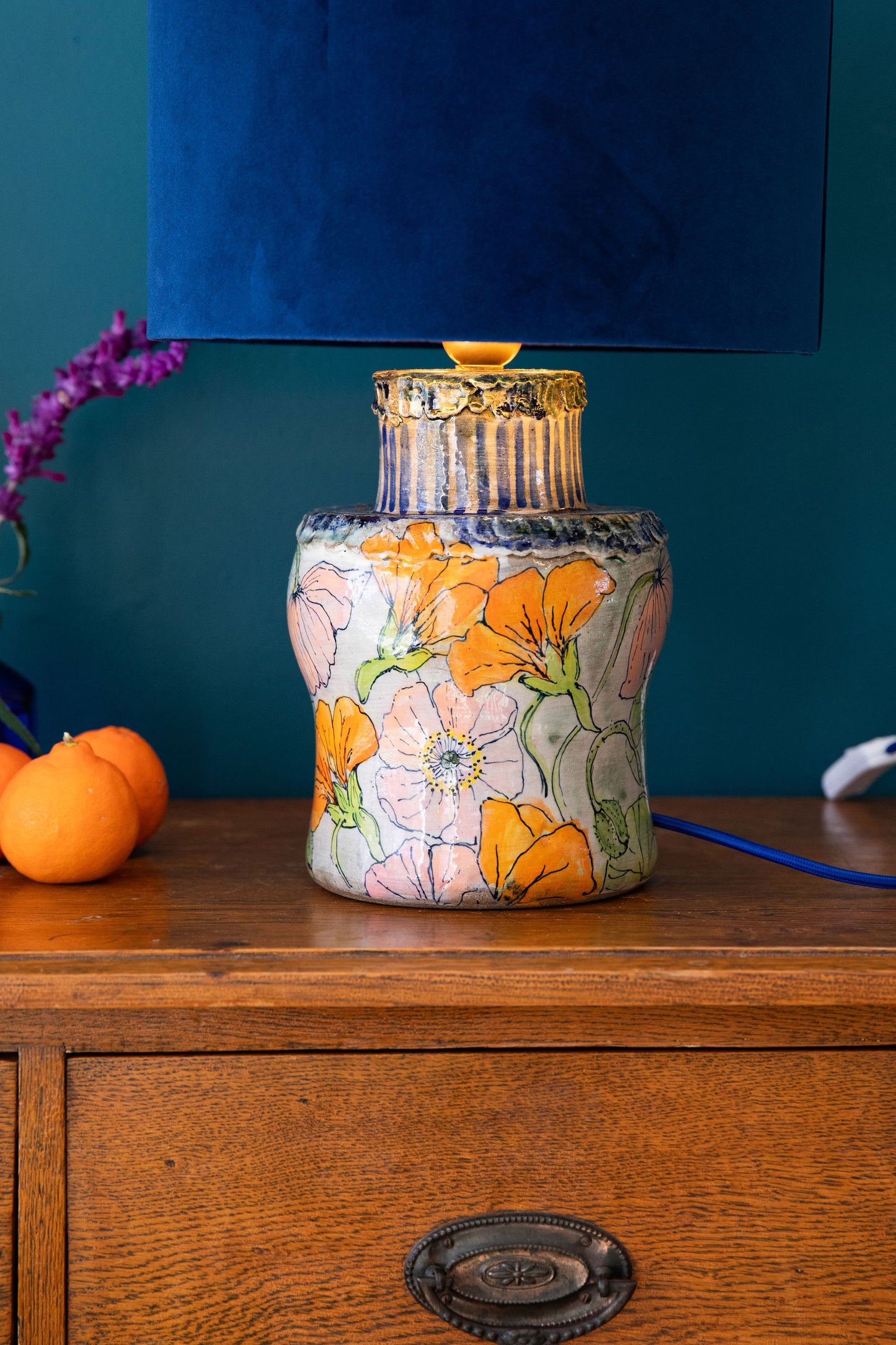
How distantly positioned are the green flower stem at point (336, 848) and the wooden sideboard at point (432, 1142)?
0.09 meters

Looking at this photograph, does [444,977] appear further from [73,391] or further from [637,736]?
[73,391]

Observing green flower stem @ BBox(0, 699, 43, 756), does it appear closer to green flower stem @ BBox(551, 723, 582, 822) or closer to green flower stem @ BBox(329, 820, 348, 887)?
green flower stem @ BBox(329, 820, 348, 887)

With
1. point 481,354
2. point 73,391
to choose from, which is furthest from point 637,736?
point 73,391

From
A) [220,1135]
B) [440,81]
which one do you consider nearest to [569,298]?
[440,81]

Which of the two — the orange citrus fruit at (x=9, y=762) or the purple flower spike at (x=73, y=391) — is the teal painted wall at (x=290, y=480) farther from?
the orange citrus fruit at (x=9, y=762)

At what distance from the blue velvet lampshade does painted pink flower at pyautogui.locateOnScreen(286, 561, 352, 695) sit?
0.56 ft

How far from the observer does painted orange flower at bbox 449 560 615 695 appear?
28.8 inches

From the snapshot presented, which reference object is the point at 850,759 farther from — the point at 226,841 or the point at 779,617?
the point at 226,841

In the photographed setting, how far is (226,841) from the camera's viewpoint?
94cm

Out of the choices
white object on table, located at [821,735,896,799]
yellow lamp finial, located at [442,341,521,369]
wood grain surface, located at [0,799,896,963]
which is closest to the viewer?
wood grain surface, located at [0,799,896,963]

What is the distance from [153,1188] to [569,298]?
535 millimetres

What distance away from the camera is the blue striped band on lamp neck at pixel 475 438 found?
754 mm

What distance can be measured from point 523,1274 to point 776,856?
1.09ft

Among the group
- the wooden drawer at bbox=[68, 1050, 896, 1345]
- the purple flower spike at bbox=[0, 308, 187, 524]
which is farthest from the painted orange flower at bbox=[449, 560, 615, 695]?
the purple flower spike at bbox=[0, 308, 187, 524]
